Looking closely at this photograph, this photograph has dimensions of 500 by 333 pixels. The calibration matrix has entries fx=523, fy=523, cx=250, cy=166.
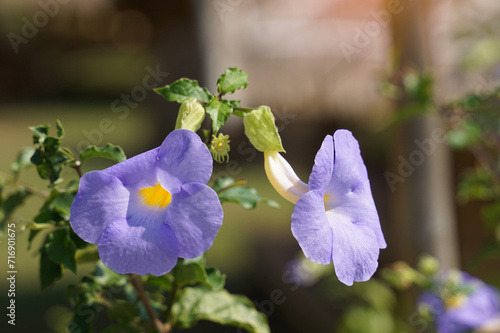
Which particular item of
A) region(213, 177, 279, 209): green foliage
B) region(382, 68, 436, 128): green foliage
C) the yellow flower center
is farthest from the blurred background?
the yellow flower center

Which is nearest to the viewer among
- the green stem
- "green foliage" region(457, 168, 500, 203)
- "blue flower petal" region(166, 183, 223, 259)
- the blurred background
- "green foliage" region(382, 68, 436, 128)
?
"blue flower petal" region(166, 183, 223, 259)

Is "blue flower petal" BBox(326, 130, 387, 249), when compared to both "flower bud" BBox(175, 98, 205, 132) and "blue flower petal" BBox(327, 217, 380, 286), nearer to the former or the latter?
"blue flower petal" BBox(327, 217, 380, 286)

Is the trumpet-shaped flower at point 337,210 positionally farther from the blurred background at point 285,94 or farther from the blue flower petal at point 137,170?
the blurred background at point 285,94

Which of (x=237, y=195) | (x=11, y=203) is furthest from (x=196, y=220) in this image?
(x=11, y=203)

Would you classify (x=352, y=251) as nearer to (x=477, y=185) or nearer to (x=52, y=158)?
(x=52, y=158)

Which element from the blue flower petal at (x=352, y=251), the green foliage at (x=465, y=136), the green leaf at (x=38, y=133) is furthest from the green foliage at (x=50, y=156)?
the green foliage at (x=465, y=136)

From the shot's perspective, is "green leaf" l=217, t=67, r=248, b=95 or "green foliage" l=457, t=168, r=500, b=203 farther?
"green foliage" l=457, t=168, r=500, b=203
